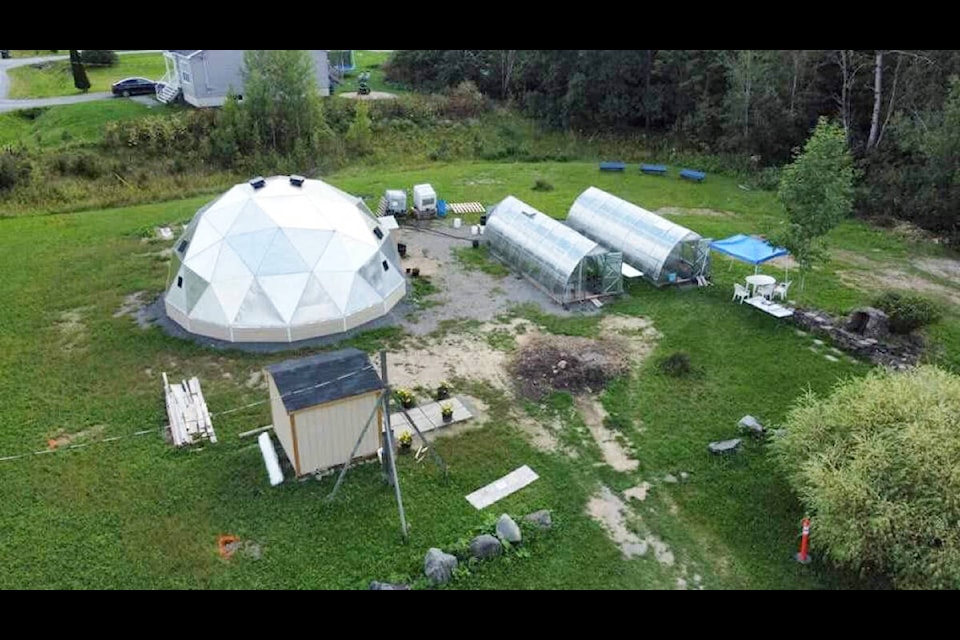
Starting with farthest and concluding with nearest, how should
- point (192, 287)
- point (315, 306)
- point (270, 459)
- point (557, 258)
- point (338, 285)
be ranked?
point (557, 258)
point (338, 285)
point (192, 287)
point (315, 306)
point (270, 459)

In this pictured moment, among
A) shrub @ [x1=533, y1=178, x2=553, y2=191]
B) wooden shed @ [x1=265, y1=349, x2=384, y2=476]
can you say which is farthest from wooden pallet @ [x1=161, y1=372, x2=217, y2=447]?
shrub @ [x1=533, y1=178, x2=553, y2=191]

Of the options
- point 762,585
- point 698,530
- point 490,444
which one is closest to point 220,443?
point 490,444

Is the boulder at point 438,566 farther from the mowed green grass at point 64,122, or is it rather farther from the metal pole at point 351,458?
the mowed green grass at point 64,122

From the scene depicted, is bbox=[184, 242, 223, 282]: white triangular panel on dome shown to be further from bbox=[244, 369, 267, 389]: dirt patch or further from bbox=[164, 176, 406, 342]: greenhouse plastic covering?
bbox=[244, 369, 267, 389]: dirt patch

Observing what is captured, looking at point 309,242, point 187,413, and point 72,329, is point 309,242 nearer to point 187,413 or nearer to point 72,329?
point 187,413

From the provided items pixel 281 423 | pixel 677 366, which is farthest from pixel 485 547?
pixel 677 366
